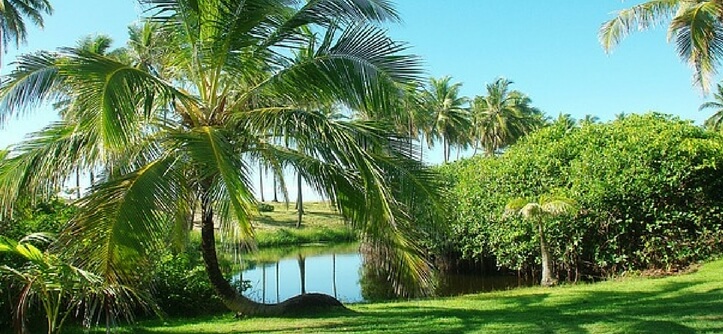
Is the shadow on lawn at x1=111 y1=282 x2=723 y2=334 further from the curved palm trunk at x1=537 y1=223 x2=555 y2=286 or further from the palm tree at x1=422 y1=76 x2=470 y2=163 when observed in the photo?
the palm tree at x1=422 y1=76 x2=470 y2=163

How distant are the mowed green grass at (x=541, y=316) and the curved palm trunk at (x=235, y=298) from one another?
1.03 ft


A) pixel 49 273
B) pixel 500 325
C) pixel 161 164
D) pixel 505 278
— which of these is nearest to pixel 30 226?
pixel 161 164

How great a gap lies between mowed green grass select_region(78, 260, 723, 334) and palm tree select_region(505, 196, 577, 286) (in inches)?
80.1

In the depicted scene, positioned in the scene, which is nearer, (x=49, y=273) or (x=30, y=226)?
(x=49, y=273)

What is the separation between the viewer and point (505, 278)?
18391mm

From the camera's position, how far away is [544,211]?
1305cm

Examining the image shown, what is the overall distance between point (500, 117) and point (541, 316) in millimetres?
42789

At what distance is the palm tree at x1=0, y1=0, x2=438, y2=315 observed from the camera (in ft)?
19.1

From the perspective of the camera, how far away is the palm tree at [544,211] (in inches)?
507

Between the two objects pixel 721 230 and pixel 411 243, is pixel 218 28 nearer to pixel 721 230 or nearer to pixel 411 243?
pixel 411 243

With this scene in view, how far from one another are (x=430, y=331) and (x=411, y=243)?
3.79 feet

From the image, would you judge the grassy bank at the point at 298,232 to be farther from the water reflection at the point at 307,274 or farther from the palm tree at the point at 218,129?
the palm tree at the point at 218,129

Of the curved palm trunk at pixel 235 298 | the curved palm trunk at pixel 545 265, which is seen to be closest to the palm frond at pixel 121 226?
the curved palm trunk at pixel 235 298

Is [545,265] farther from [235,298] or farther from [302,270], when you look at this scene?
[302,270]
